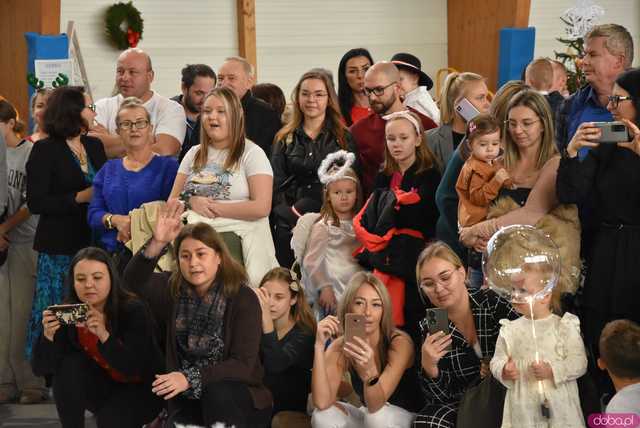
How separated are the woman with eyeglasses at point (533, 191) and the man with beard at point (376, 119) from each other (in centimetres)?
109

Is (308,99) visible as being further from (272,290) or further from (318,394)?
(318,394)

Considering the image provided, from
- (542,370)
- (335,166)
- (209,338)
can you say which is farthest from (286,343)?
(542,370)

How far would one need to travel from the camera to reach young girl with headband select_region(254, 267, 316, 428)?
5.13 metres

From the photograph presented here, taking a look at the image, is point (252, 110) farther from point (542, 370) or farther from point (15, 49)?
point (15, 49)

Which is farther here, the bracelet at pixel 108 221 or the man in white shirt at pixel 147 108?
the man in white shirt at pixel 147 108

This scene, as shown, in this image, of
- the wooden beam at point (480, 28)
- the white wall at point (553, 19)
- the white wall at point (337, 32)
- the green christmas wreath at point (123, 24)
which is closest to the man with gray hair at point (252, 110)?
the wooden beam at point (480, 28)

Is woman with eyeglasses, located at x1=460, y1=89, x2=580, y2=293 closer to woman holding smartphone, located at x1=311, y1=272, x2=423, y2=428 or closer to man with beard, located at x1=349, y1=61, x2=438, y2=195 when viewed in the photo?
woman holding smartphone, located at x1=311, y1=272, x2=423, y2=428

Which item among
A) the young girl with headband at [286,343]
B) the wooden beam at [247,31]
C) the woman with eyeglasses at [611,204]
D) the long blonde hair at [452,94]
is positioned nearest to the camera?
the woman with eyeglasses at [611,204]

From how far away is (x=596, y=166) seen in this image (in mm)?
4641

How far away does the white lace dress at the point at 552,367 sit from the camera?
4.11 m

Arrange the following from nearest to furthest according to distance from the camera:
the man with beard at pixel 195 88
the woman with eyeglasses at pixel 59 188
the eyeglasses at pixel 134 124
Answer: the eyeglasses at pixel 134 124, the woman with eyeglasses at pixel 59 188, the man with beard at pixel 195 88

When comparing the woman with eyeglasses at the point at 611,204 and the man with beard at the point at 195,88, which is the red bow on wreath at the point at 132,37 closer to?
the man with beard at the point at 195,88

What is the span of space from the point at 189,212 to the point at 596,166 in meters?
2.03

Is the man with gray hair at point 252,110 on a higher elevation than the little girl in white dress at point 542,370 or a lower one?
higher
